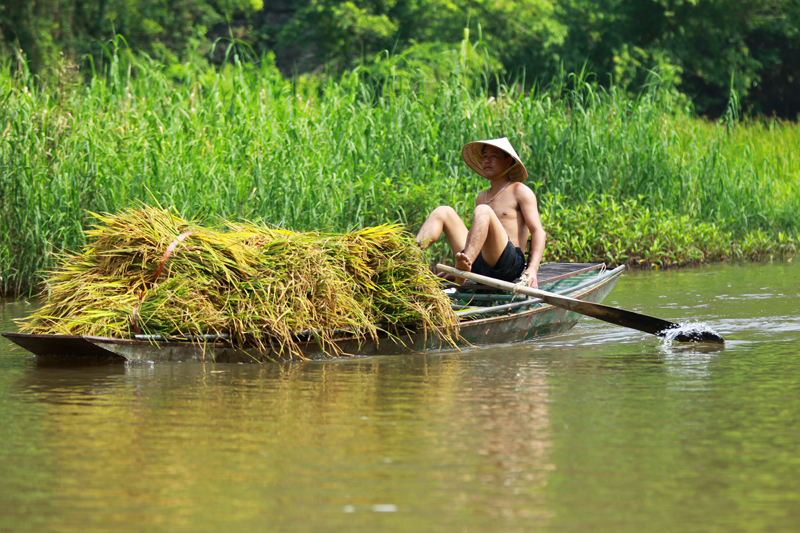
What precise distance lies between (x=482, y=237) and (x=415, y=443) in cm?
281

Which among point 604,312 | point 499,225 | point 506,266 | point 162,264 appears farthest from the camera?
point 506,266

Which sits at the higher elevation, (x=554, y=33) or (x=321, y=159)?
(x=554, y=33)

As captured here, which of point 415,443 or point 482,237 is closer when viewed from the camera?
point 415,443

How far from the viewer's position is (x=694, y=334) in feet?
19.1

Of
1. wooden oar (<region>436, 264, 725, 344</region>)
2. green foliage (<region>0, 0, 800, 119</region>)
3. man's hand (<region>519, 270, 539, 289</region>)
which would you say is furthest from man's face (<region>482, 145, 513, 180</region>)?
green foliage (<region>0, 0, 800, 119</region>)

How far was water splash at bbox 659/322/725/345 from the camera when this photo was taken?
5785 millimetres

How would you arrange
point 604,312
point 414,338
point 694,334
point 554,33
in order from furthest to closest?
1. point 554,33
2. point 604,312
3. point 694,334
4. point 414,338

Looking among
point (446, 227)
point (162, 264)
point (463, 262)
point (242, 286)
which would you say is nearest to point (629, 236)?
point (446, 227)

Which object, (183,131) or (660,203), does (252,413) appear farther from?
(660,203)

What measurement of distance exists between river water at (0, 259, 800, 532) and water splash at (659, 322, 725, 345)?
16 centimetres

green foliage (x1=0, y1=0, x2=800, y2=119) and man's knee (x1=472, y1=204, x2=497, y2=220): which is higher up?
green foliage (x1=0, y1=0, x2=800, y2=119)

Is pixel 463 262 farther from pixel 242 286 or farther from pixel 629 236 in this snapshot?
pixel 629 236

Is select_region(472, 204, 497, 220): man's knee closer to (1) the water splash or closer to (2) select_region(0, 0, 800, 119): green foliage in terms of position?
(1) the water splash

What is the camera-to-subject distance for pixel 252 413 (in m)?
4.05
